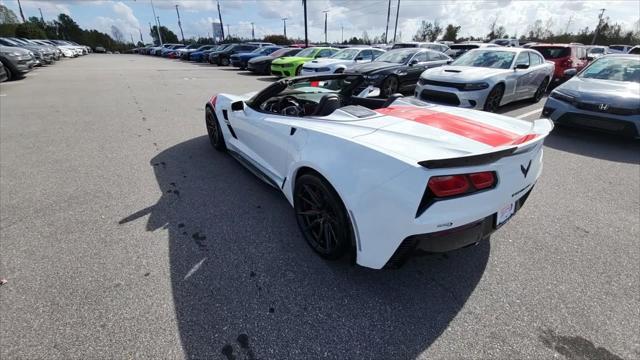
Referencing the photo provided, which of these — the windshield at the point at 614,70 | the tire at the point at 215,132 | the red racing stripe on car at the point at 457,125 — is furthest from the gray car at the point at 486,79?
the tire at the point at 215,132

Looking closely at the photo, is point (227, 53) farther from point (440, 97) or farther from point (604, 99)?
point (604, 99)

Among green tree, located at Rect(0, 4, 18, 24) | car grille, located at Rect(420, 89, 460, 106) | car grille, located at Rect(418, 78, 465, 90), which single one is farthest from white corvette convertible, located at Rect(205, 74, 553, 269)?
green tree, located at Rect(0, 4, 18, 24)

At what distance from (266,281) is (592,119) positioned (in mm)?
5783

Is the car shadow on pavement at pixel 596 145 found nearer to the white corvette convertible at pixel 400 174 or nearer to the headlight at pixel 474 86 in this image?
the headlight at pixel 474 86

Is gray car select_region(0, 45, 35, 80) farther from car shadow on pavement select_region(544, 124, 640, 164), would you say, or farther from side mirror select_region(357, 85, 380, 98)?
car shadow on pavement select_region(544, 124, 640, 164)

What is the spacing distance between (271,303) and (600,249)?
2684mm

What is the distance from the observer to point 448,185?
164 centimetres

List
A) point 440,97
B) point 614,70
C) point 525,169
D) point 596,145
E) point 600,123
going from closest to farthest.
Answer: point 525,169 < point 600,123 < point 596,145 < point 614,70 < point 440,97

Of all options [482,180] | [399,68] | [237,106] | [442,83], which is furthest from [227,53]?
[482,180]

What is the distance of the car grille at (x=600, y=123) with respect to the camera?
15.3ft

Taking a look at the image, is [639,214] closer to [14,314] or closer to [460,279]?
[460,279]

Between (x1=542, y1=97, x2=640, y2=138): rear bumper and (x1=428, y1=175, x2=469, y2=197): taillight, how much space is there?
16.3ft

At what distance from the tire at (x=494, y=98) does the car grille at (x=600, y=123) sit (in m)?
1.42

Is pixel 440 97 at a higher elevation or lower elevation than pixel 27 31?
lower
